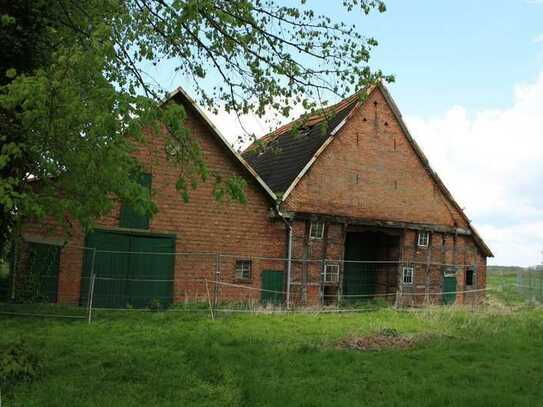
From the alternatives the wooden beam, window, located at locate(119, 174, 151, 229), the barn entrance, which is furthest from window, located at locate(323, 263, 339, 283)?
window, located at locate(119, 174, 151, 229)

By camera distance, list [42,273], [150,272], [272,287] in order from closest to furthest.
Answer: [42,273] → [150,272] → [272,287]

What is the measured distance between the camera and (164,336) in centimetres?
1231

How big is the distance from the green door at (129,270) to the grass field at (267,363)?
8.09 ft

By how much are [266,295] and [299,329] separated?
21.5 ft

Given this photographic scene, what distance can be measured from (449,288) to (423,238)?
2610 mm

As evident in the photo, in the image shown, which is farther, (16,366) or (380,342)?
(380,342)

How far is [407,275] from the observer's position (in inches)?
961

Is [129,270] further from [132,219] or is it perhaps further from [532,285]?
[532,285]

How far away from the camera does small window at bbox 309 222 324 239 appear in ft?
71.7

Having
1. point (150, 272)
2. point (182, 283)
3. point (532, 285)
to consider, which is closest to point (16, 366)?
point (150, 272)

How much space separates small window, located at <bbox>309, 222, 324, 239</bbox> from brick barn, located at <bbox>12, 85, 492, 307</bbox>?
0.12 ft

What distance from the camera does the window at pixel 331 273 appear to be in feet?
72.7

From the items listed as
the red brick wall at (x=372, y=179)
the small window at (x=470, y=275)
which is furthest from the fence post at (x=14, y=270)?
the small window at (x=470, y=275)

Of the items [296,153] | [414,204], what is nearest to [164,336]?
[296,153]
